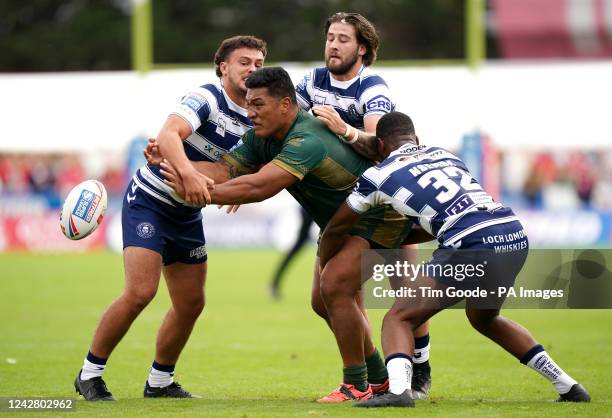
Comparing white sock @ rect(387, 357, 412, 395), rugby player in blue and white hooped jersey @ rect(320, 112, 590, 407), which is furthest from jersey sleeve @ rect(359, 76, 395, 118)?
white sock @ rect(387, 357, 412, 395)

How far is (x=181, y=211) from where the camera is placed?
767 centimetres

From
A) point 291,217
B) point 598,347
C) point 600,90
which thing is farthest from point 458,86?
point 598,347

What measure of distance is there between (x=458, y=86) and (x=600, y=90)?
293 cm

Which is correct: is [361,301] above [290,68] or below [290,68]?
below

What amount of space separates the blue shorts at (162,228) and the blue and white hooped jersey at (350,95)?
1258 millimetres

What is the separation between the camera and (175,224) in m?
7.67

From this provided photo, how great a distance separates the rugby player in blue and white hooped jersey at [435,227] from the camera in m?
6.65

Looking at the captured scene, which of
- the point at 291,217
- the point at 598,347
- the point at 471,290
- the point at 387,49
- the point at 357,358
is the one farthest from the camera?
the point at 387,49

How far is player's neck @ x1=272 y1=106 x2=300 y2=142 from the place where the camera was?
7.16m

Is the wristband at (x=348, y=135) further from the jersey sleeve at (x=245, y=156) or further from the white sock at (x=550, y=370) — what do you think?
the white sock at (x=550, y=370)

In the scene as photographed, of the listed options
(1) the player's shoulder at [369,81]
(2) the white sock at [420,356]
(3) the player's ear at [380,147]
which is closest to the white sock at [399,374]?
(2) the white sock at [420,356]

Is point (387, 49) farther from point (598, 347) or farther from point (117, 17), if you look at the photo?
point (598, 347)

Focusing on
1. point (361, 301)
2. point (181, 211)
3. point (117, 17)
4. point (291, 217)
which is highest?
point (117, 17)

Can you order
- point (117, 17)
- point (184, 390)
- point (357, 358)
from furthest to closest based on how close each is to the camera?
point (117, 17)
point (184, 390)
point (357, 358)
